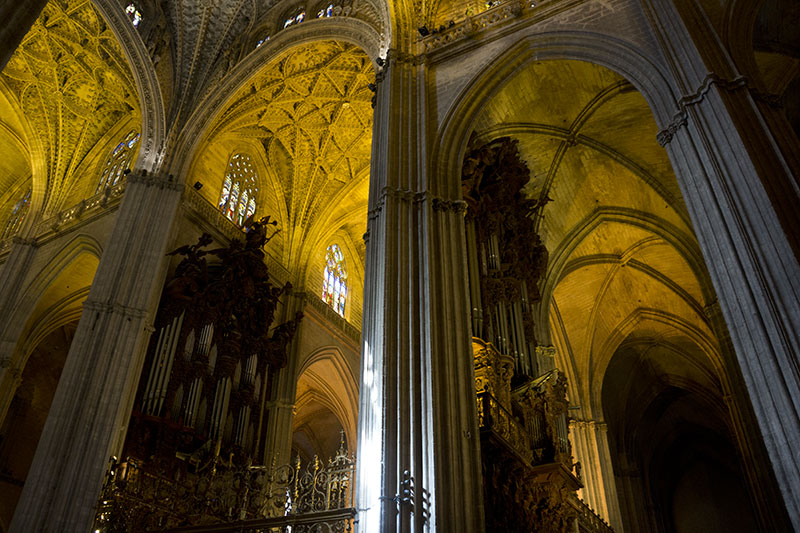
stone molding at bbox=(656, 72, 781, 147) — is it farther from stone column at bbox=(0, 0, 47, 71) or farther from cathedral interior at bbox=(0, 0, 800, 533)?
stone column at bbox=(0, 0, 47, 71)

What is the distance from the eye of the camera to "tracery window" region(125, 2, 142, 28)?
580 inches

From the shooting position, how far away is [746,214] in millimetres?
6355

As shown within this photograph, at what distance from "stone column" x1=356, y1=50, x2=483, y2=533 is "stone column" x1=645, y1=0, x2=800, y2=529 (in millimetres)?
2949

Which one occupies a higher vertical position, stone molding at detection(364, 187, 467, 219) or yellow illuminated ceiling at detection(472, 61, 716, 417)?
yellow illuminated ceiling at detection(472, 61, 716, 417)

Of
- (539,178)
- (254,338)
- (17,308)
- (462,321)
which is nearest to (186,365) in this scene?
(254,338)

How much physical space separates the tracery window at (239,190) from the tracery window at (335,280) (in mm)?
3178

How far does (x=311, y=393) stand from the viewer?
65.2 ft

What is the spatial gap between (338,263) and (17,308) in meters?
8.83

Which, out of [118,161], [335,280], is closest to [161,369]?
[118,161]

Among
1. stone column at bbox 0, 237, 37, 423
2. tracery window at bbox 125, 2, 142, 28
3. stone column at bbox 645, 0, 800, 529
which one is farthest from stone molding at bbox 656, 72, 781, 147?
stone column at bbox 0, 237, 37, 423

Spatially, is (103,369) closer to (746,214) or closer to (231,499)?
(231,499)

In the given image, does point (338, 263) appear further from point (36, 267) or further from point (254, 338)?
point (36, 267)

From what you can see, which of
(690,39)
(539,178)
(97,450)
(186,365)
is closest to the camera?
(690,39)

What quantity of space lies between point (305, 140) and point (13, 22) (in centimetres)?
1270
